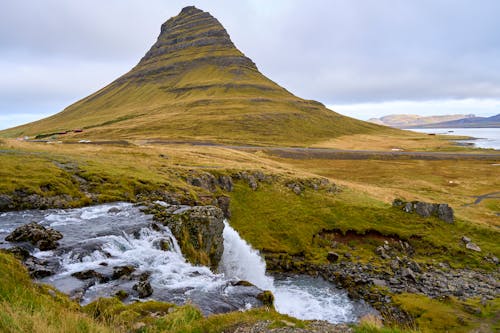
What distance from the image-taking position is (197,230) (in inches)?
1258

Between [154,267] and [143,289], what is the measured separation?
15.4 feet

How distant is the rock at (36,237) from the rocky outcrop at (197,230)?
29.4 feet

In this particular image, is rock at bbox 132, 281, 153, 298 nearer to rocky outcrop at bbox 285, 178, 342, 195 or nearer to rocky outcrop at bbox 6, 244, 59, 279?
rocky outcrop at bbox 6, 244, 59, 279

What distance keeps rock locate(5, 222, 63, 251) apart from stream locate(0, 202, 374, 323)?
1.50ft

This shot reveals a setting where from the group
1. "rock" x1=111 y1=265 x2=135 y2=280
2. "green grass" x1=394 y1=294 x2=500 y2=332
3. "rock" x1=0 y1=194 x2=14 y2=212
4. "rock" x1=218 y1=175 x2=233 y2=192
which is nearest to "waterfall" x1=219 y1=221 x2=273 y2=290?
"rock" x1=218 y1=175 x2=233 y2=192

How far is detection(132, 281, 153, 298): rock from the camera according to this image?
18.4 meters

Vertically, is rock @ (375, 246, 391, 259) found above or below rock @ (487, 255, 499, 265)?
above

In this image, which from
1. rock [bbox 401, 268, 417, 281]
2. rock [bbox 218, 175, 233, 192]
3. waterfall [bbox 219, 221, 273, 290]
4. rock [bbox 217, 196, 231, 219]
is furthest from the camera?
rock [bbox 218, 175, 233, 192]

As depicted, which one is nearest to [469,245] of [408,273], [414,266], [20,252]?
[414,266]

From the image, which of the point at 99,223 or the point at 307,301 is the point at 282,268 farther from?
the point at 99,223

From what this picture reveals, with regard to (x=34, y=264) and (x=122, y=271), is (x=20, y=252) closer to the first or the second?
A: (x=34, y=264)

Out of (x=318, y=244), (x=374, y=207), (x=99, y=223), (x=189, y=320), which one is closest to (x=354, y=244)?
(x=318, y=244)

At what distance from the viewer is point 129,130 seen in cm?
18988

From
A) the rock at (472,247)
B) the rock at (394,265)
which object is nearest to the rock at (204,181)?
the rock at (394,265)
